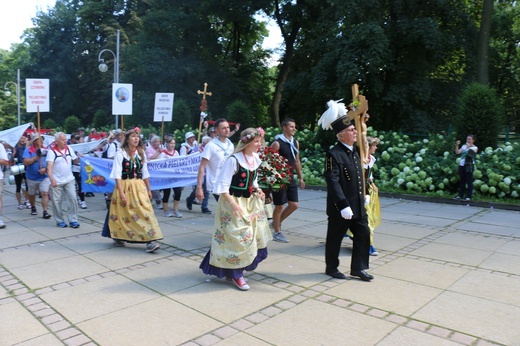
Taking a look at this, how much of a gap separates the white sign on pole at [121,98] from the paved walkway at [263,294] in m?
6.33

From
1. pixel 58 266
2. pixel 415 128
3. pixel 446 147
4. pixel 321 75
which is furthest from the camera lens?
pixel 321 75

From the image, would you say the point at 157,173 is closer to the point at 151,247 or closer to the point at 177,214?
the point at 177,214

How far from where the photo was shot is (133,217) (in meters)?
6.43

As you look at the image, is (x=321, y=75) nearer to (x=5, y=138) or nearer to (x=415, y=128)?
(x=415, y=128)

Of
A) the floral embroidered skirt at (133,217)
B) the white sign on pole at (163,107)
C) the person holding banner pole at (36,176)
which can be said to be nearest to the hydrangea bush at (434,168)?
the white sign on pole at (163,107)

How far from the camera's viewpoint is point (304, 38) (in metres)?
32.5

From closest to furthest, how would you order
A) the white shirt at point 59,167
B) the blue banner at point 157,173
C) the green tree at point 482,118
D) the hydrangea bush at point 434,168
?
1. the white shirt at point 59,167
2. the blue banner at point 157,173
3. the hydrangea bush at point 434,168
4. the green tree at point 482,118

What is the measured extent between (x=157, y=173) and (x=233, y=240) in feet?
19.0

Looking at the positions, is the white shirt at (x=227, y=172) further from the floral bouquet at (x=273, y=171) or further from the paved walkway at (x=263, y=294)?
the floral bouquet at (x=273, y=171)

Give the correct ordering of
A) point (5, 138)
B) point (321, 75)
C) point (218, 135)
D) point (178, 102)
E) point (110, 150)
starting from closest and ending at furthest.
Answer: point (218, 135)
point (5, 138)
point (110, 150)
point (321, 75)
point (178, 102)

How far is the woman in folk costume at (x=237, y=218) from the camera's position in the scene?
484 cm

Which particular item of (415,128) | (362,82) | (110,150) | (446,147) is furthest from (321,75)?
(110,150)

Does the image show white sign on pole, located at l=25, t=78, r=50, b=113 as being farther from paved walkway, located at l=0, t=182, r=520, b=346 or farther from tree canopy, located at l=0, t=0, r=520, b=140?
tree canopy, located at l=0, t=0, r=520, b=140

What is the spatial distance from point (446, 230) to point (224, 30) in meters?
34.6
